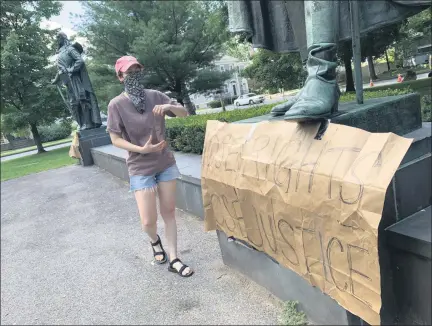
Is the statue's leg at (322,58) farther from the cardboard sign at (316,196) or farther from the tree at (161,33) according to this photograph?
the tree at (161,33)

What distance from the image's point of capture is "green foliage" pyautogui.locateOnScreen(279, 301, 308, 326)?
209 cm

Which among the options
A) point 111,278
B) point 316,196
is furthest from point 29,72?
point 316,196

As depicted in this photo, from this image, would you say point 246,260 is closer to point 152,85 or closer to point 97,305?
point 97,305

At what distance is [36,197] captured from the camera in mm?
6965

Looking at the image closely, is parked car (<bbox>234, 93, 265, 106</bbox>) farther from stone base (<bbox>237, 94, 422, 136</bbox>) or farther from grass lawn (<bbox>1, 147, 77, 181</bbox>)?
stone base (<bbox>237, 94, 422, 136</bbox>)

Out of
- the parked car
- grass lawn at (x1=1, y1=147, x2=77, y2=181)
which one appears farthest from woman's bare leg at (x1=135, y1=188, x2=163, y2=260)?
the parked car

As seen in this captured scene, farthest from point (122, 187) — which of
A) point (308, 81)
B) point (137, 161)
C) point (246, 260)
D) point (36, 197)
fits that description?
point (308, 81)

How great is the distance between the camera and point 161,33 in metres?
15.7

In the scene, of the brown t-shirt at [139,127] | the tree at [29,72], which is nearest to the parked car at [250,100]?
the tree at [29,72]

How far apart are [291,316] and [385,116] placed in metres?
1.37

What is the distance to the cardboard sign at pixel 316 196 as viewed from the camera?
55.9 inches

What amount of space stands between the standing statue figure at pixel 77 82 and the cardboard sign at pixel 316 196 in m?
8.16

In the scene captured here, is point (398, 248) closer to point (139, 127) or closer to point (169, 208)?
point (169, 208)

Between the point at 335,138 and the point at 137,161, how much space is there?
1615 mm
